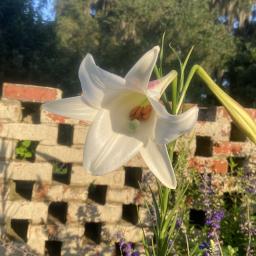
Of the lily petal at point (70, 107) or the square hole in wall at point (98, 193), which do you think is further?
the square hole in wall at point (98, 193)

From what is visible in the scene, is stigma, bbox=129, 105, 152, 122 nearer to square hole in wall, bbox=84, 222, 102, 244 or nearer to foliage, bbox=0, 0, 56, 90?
square hole in wall, bbox=84, 222, 102, 244

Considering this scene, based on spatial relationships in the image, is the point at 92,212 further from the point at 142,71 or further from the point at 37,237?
the point at 142,71

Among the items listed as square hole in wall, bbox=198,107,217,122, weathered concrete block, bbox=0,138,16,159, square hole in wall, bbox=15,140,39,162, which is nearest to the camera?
weathered concrete block, bbox=0,138,16,159

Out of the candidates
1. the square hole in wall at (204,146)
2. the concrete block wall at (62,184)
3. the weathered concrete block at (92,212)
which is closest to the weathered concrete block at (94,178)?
the concrete block wall at (62,184)

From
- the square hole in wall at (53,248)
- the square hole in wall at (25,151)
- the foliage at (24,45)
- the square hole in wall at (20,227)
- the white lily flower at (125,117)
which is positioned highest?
Answer: the foliage at (24,45)

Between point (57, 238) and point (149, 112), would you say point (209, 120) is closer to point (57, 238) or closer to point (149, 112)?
point (57, 238)

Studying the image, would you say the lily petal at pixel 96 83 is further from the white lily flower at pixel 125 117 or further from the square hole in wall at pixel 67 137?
the square hole in wall at pixel 67 137

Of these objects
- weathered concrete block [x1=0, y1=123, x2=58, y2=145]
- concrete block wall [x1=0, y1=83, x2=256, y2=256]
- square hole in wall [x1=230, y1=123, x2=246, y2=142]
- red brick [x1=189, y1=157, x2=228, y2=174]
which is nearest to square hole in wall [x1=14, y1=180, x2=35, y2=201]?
concrete block wall [x1=0, y1=83, x2=256, y2=256]

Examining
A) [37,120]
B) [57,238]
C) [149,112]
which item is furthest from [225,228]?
[149,112]
